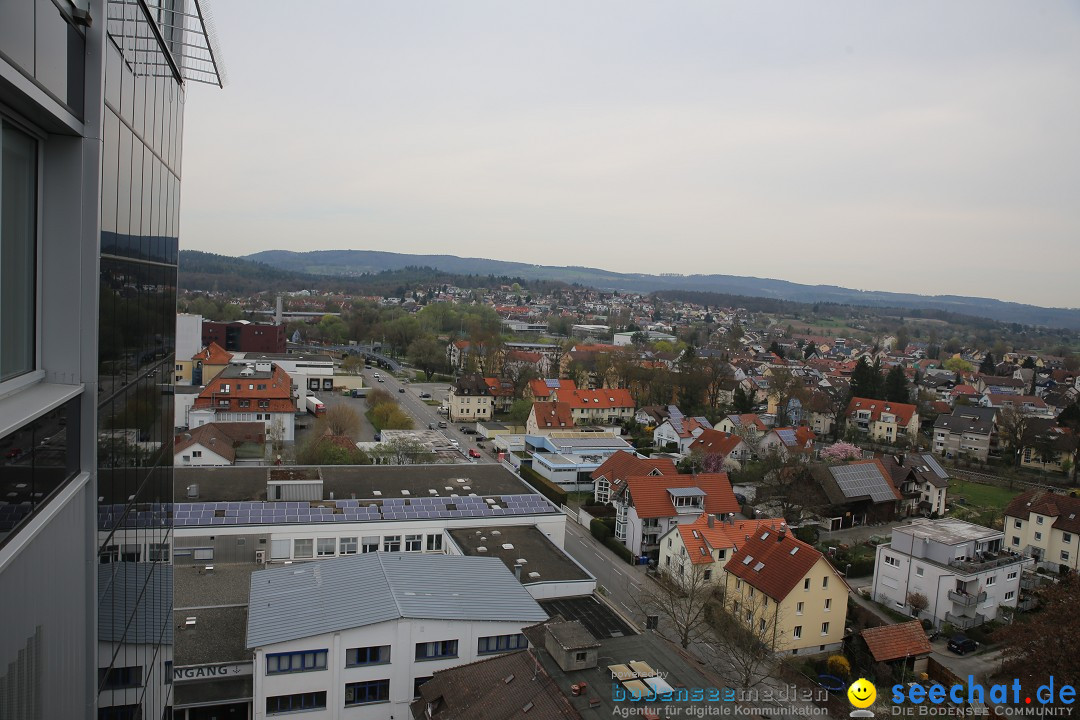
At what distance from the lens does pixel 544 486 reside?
27.8 meters

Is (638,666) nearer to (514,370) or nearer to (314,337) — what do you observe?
(514,370)

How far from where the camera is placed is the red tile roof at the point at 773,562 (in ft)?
52.6

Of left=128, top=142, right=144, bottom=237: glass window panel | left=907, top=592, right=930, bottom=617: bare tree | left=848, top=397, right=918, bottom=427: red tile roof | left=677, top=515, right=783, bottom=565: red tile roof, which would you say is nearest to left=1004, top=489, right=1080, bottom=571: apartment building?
left=907, top=592, right=930, bottom=617: bare tree

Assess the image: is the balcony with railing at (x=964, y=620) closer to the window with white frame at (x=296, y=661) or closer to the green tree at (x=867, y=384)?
the window with white frame at (x=296, y=661)

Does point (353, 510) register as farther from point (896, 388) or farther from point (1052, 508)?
point (896, 388)

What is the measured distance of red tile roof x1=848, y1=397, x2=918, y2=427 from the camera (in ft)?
141

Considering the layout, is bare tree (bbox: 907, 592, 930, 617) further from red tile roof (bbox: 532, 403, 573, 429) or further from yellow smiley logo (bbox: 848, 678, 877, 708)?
red tile roof (bbox: 532, 403, 573, 429)

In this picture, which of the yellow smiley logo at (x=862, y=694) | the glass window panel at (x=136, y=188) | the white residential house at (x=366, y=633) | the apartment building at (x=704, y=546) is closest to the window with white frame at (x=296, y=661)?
the white residential house at (x=366, y=633)

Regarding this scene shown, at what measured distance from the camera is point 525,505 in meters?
19.5

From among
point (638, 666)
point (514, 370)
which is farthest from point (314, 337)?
point (638, 666)

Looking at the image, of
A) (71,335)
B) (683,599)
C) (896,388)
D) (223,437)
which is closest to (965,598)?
(683,599)

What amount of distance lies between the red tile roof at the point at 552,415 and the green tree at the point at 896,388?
23392 mm

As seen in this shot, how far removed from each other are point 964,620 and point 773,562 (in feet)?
18.3

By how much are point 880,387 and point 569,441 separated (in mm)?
26017
